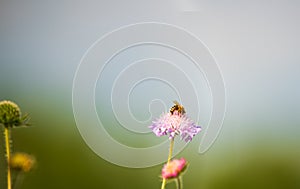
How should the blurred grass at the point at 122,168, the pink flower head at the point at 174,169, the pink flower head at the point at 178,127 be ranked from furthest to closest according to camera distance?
the blurred grass at the point at 122,168 → the pink flower head at the point at 178,127 → the pink flower head at the point at 174,169

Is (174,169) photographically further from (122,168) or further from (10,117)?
(122,168)

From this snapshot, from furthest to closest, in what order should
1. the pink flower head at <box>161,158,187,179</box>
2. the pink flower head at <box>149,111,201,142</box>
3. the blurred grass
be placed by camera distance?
the blurred grass → the pink flower head at <box>149,111,201,142</box> → the pink flower head at <box>161,158,187,179</box>

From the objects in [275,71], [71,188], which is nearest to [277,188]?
[275,71]

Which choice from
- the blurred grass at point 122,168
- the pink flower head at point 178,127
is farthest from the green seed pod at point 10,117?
the blurred grass at point 122,168

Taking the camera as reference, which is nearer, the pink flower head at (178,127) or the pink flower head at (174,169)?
the pink flower head at (174,169)

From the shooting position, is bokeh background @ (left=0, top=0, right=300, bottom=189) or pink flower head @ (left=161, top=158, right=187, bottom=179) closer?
pink flower head @ (left=161, top=158, right=187, bottom=179)

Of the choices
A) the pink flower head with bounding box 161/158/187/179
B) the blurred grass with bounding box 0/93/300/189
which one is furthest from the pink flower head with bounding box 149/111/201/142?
the blurred grass with bounding box 0/93/300/189

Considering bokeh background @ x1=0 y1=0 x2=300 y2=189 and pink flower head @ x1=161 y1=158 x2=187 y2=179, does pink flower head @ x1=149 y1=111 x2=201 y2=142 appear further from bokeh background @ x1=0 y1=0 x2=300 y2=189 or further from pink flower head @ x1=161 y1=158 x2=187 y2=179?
bokeh background @ x1=0 y1=0 x2=300 y2=189

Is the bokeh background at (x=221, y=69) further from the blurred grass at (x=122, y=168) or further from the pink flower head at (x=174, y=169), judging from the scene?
the pink flower head at (x=174, y=169)
